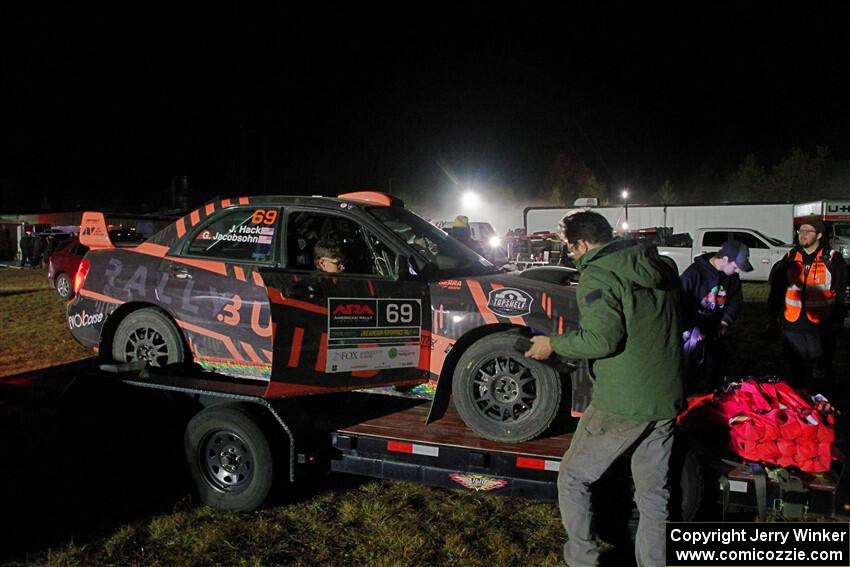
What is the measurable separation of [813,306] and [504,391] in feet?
10.3

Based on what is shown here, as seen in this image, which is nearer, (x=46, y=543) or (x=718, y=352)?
(x=46, y=543)

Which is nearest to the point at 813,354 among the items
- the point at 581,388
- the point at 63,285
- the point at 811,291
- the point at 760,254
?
the point at 811,291

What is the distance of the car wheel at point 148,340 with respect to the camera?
447 centimetres

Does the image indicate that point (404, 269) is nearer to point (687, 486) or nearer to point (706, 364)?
point (687, 486)

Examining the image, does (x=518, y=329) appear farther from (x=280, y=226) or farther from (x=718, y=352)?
(x=718, y=352)

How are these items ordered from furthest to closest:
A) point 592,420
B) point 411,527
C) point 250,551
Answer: point 411,527 < point 250,551 < point 592,420

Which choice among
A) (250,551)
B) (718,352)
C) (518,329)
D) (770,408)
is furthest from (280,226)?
(718,352)

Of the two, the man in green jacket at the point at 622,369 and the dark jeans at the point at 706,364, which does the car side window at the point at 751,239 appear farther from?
the man in green jacket at the point at 622,369

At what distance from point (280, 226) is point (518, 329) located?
6.03 feet

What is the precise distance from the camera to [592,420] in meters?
2.94

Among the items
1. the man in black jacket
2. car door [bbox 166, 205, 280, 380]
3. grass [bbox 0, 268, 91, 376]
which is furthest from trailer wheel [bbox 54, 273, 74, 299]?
the man in black jacket

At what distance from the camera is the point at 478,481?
3619 mm

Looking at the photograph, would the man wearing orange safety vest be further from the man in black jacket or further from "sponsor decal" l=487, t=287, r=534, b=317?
"sponsor decal" l=487, t=287, r=534, b=317

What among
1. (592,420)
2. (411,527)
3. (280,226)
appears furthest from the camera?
(280,226)
